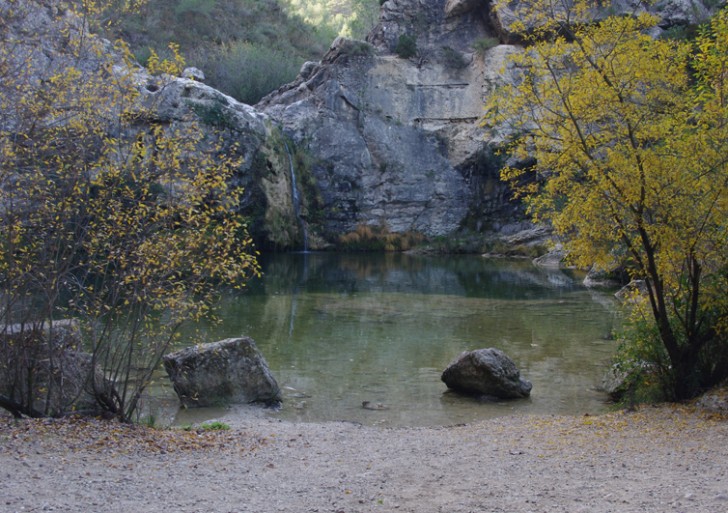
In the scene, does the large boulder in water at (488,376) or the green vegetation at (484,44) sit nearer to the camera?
the large boulder in water at (488,376)

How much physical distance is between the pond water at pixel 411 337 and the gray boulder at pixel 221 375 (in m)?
0.30

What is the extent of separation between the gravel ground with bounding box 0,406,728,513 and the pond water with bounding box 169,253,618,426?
2.75 m

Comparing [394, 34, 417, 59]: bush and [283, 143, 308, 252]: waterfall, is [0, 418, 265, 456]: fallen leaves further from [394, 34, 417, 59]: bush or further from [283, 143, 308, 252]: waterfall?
[394, 34, 417, 59]: bush

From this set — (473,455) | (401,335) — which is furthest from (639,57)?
(401,335)

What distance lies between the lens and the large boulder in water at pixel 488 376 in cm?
1312

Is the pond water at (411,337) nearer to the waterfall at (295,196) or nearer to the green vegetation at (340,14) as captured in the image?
the waterfall at (295,196)

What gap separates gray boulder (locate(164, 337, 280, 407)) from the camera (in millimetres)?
12398

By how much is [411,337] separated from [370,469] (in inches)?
438

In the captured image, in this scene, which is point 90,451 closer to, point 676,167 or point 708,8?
point 676,167

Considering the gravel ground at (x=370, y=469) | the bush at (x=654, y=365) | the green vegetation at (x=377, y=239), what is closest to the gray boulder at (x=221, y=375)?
the gravel ground at (x=370, y=469)

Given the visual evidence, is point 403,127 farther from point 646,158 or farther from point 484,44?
point 646,158

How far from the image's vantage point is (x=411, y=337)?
18703 mm

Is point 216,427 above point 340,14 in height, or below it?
below

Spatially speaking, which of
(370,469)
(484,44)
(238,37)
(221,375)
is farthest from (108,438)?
(238,37)
